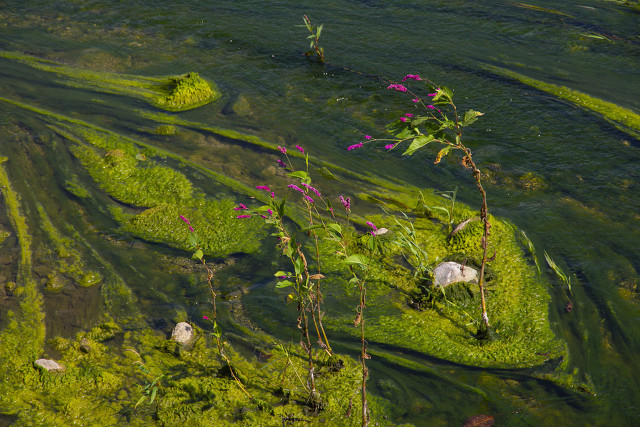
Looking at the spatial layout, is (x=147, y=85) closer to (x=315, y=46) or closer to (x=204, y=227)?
(x=315, y=46)

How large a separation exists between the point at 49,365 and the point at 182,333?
62cm

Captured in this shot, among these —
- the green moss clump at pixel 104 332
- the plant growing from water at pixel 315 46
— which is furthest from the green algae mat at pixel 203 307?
the plant growing from water at pixel 315 46

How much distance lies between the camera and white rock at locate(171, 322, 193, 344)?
8.96 feet

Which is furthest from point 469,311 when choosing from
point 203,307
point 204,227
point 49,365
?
point 49,365

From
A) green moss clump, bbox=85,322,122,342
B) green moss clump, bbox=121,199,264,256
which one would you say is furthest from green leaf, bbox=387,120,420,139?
green moss clump, bbox=85,322,122,342

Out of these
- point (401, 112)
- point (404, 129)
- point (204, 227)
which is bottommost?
point (204, 227)

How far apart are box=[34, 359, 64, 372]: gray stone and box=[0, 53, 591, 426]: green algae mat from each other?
0.03 metres

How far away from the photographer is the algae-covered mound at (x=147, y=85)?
16.6 feet

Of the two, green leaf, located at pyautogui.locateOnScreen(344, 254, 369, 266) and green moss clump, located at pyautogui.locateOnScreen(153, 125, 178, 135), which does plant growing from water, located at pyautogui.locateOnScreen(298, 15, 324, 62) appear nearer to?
green moss clump, located at pyautogui.locateOnScreen(153, 125, 178, 135)

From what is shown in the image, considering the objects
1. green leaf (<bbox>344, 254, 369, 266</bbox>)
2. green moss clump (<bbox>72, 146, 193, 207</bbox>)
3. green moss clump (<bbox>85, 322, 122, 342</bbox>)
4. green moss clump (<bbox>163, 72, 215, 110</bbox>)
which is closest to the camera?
green leaf (<bbox>344, 254, 369, 266</bbox>)

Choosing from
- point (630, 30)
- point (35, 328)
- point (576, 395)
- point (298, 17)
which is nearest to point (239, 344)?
point (35, 328)

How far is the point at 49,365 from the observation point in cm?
253

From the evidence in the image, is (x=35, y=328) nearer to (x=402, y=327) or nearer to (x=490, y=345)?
(x=402, y=327)

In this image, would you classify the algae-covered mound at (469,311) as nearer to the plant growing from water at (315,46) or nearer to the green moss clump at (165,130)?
the green moss clump at (165,130)
